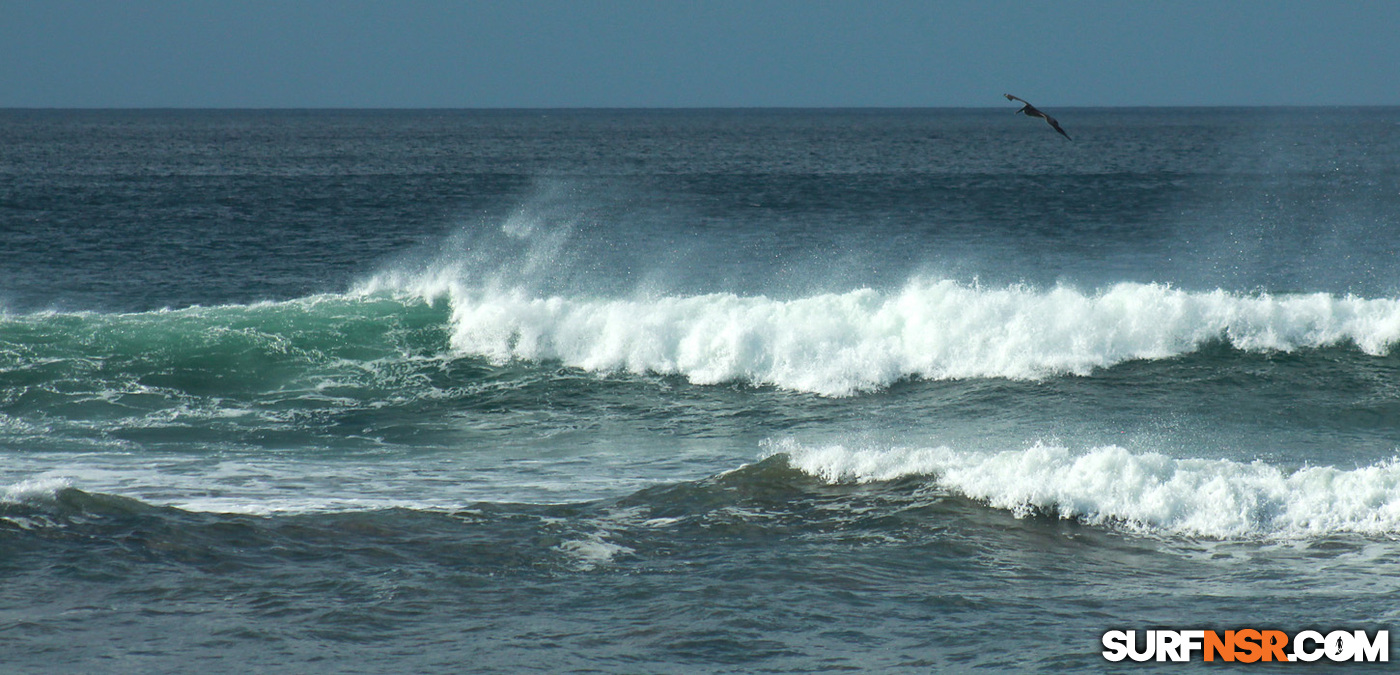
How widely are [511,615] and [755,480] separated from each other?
13.9 ft

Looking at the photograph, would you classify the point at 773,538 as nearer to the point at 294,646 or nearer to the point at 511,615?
the point at 511,615

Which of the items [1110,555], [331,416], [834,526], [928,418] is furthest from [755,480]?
[331,416]

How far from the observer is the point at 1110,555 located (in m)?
10.4

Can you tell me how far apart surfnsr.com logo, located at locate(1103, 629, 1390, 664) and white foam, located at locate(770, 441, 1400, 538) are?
2.54 meters

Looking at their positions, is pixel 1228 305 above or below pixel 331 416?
above

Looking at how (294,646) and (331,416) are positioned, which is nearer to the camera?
(294,646)

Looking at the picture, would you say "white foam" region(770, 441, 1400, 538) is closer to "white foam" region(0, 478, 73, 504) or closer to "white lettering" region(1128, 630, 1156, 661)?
"white lettering" region(1128, 630, 1156, 661)

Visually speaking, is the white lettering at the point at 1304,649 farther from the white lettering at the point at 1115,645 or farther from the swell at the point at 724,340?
the swell at the point at 724,340

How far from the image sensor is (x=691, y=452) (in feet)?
49.1

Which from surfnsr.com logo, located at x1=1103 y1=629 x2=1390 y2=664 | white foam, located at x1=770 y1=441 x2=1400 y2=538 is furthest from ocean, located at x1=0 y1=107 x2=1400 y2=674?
surfnsr.com logo, located at x1=1103 y1=629 x2=1390 y2=664

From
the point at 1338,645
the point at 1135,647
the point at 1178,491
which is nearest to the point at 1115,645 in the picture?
the point at 1135,647

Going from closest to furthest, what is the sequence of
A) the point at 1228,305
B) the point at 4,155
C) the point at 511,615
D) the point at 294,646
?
the point at 294,646 < the point at 511,615 < the point at 1228,305 < the point at 4,155

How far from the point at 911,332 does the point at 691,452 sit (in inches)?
251

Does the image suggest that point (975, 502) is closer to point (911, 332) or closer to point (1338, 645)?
point (1338, 645)
